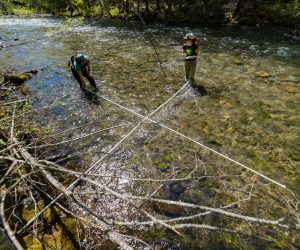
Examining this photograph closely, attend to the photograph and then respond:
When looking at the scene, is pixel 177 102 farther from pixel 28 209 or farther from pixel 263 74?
pixel 28 209

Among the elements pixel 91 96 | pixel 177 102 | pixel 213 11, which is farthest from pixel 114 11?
pixel 177 102

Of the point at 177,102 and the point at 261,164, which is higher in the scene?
the point at 261,164

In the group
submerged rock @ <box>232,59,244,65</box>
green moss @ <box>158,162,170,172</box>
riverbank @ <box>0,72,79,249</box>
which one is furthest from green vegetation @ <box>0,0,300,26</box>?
riverbank @ <box>0,72,79,249</box>

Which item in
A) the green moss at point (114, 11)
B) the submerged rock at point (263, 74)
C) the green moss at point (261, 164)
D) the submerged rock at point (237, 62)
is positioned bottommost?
the green moss at point (114, 11)

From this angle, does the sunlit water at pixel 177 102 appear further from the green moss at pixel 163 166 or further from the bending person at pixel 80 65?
the bending person at pixel 80 65

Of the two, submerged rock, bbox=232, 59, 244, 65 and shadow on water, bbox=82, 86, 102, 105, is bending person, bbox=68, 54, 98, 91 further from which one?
submerged rock, bbox=232, 59, 244, 65

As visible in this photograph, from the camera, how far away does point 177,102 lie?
1054 centimetres

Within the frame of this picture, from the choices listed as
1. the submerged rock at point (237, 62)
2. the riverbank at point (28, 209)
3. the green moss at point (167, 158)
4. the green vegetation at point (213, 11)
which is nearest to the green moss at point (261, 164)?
the green moss at point (167, 158)

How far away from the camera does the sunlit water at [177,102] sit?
741 centimetres

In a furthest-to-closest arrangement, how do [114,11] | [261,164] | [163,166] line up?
[114,11] < [163,166] < [261,164]

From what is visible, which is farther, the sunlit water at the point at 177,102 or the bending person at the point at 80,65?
the bending person at the point at 80,65

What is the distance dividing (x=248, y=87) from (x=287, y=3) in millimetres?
16410

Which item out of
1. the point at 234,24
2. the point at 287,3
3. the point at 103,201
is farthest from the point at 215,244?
the point at 287,3

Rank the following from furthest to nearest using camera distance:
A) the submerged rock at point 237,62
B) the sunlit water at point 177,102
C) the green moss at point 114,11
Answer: the green moss at point 114,11 < the submerged rock at point 237,62 < the sunlit water at point 177,102
